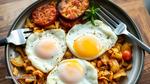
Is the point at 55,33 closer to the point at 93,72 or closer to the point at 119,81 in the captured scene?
the point at 93,72

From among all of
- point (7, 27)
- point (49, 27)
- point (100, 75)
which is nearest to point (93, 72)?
point (100, 75)

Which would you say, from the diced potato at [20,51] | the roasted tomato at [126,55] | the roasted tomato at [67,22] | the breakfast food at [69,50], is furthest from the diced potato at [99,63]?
the diced potato at [20,51]

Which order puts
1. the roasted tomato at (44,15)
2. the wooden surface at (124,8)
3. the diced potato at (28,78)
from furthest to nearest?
the wooden surface at (124,8), the roasted tomato at (44,15), the diced potato at (28,78)

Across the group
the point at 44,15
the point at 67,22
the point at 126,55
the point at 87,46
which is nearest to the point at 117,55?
the point at 126,55

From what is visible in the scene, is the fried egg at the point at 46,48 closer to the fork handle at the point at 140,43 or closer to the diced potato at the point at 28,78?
the diced potato at the point at 28,78

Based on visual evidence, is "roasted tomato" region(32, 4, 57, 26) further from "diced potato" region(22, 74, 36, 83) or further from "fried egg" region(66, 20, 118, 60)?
"diced potato" region(22, 74, 36, 83)

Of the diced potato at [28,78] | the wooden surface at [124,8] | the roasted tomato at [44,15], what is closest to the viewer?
the diced potato at [28,78]

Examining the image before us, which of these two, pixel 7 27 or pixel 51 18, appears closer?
pixel 51 18
